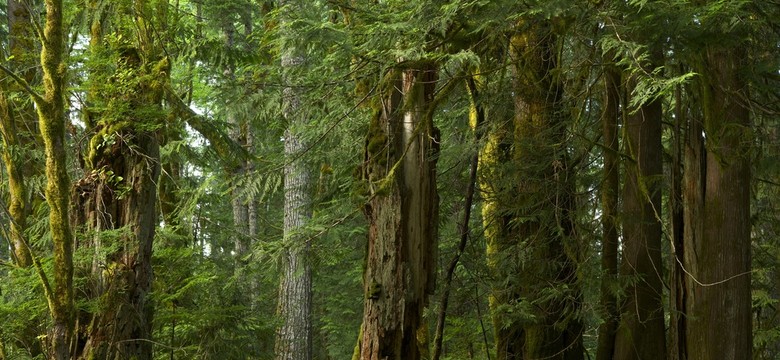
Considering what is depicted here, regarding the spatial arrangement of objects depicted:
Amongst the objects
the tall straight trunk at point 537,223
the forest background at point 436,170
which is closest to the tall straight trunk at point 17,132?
the forest background at point 436,170

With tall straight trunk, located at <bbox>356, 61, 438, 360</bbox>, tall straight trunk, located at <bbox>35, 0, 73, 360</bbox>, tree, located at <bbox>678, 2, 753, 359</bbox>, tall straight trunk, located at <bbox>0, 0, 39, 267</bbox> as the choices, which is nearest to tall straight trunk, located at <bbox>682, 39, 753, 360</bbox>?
tree, located at <bbox>678, 2, 753, 359</bbox>

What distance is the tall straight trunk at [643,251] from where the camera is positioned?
745 cm

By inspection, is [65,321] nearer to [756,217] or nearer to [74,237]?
[74,237]

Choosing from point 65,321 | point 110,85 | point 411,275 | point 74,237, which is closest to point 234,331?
point 74,237

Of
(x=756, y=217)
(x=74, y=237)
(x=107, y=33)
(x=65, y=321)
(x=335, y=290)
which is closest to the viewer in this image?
(x=65, y=321)

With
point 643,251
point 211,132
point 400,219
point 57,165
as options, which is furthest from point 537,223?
point 57,165

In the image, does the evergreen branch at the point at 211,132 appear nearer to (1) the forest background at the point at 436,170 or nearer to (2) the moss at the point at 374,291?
(1) the forest background at the point at 436,170

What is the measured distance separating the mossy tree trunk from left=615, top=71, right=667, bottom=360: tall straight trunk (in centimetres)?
446

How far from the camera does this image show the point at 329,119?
793 centimetres

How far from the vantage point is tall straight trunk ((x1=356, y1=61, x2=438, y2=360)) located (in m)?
6.31

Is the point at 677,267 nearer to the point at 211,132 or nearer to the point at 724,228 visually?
the point at 724,228

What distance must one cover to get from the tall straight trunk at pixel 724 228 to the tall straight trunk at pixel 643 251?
22.2 inches

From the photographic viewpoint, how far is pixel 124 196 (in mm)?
7836

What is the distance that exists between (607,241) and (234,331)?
183 inches
